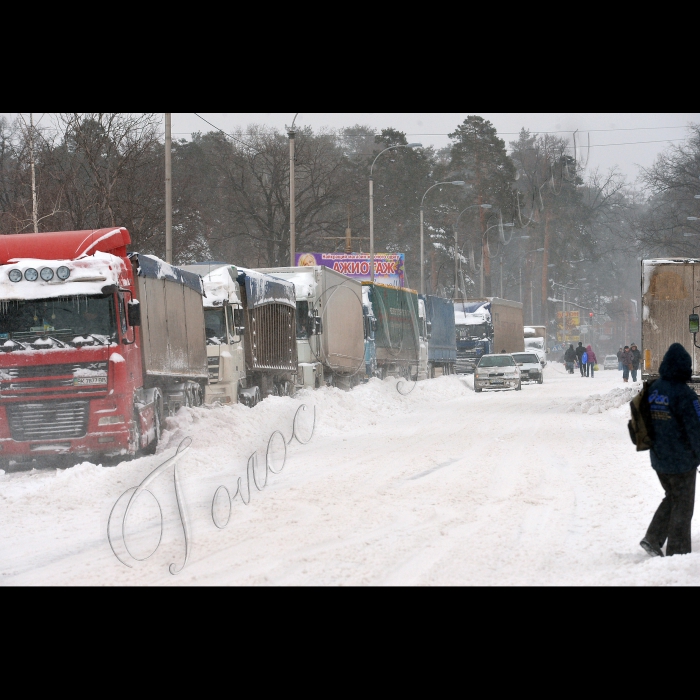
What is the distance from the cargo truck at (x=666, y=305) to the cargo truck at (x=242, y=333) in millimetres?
8825

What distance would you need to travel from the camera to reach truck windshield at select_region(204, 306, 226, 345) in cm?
2423

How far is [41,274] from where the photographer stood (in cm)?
1645

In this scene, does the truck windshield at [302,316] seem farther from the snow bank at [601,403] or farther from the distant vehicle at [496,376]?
the distant vehicle at [496,376]

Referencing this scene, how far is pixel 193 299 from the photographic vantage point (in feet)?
74.0

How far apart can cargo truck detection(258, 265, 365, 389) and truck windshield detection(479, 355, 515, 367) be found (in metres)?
12.4

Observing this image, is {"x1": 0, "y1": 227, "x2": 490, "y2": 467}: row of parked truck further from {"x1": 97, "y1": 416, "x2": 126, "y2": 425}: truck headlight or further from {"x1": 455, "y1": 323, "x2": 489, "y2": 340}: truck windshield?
{"x1": 455, "y1": 323, "x2": 489, "y2": 340}: truck windshield

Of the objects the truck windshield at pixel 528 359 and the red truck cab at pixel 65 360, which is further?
the truck windshield at pixel 528 359

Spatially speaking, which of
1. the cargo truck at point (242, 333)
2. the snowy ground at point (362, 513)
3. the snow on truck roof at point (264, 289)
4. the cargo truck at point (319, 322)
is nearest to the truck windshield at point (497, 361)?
the cargo truck at point (319, 322)

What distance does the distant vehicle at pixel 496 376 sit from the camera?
1769 inches

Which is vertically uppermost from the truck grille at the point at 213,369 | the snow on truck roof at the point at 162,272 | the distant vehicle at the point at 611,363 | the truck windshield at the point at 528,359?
the snow on truck roof at the point at 162,272

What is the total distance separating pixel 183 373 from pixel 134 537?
1093 centimetres

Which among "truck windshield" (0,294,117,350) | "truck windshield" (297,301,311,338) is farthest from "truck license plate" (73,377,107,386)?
"truck windshield" (297,301,311,338)

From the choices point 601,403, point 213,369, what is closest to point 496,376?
point 601,403

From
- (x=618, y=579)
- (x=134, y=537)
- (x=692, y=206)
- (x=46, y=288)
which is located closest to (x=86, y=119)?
(x=46, y=288)
